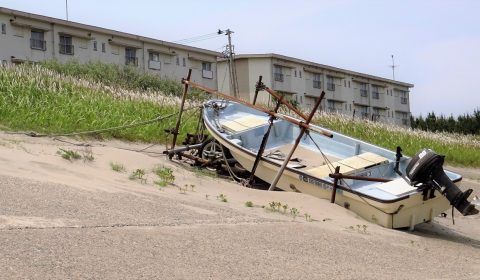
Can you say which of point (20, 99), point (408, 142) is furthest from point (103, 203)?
point (408, 142)

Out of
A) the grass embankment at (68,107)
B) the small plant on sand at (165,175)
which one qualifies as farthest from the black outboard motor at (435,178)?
the grass embankment at (68,107)

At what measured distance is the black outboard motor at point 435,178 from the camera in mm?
8984

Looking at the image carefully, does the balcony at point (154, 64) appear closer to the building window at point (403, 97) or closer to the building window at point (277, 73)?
the building window at point (277, 73)

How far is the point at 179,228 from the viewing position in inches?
262

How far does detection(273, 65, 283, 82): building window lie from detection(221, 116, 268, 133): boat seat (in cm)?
4444

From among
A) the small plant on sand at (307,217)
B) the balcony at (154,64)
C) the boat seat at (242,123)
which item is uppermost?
the balcony at (154,64)

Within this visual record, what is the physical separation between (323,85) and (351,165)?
53.5 meters

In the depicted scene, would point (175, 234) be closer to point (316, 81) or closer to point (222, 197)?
point (222, 197)

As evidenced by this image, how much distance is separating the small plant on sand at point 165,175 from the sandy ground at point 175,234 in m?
0.16

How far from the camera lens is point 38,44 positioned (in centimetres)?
4075

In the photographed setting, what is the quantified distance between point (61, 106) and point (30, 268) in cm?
1121

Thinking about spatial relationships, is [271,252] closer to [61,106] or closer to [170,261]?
[170,261]

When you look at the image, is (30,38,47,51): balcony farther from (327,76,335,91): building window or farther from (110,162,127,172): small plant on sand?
(110,162,127,172): small plant on sand

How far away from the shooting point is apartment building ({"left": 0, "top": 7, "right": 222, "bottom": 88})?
3903 cm
